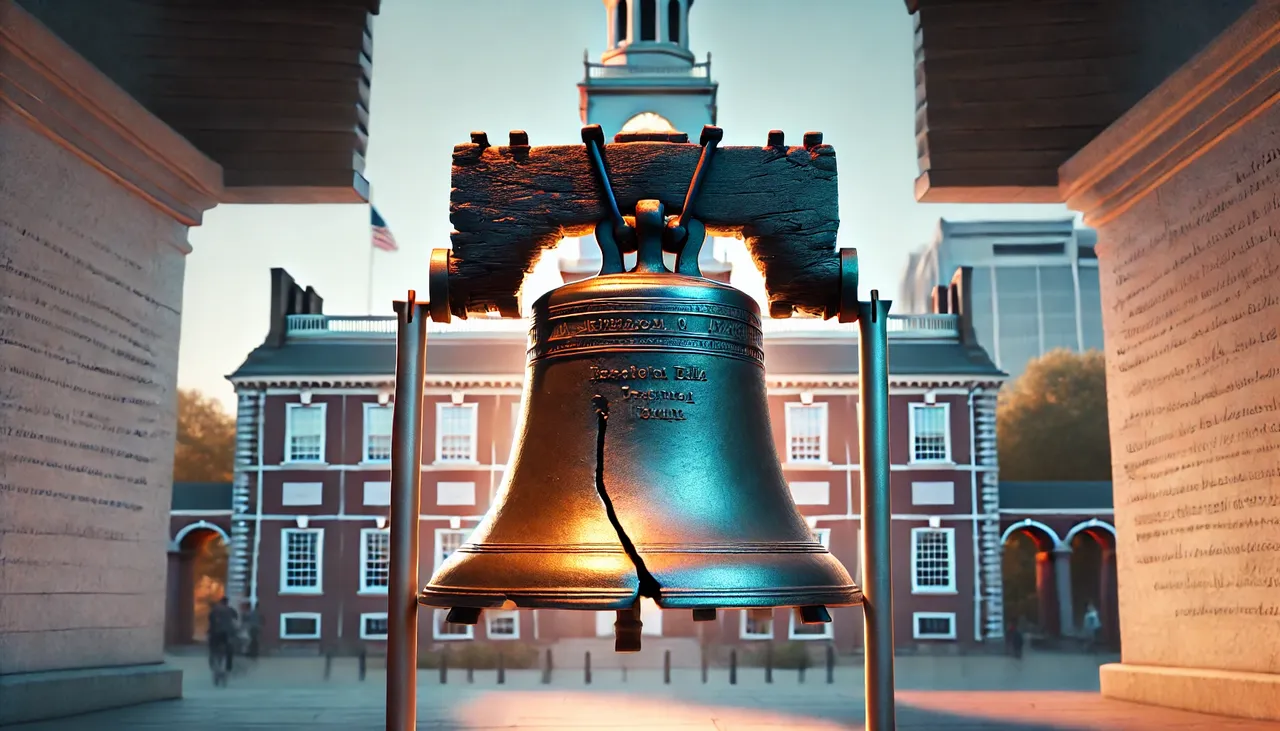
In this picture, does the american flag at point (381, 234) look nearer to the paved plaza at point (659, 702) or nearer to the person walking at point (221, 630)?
the person walking at point (221, 630)

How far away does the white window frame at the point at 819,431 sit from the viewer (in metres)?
11.9

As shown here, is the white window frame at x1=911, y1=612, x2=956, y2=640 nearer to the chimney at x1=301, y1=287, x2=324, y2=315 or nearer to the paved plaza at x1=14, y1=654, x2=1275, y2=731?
the paved plaza at x1=14, y1=654, x2=1275, y2=731

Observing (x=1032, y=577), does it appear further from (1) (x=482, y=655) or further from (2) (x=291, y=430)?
(2) (x=291, y=430)

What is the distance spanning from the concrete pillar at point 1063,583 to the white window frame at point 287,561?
8519mm

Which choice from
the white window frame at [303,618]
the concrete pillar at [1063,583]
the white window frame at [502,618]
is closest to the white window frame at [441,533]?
the white window frame at [502,618]

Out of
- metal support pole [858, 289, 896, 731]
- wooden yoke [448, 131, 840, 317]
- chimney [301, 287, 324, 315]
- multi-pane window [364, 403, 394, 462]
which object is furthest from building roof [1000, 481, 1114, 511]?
wooden yoke [448, 131, 840, 317]

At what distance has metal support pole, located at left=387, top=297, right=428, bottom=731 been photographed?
261cm

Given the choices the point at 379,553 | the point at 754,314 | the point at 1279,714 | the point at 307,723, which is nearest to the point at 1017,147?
the point at 1279,714

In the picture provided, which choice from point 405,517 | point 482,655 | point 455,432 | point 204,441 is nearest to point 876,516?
point 405,517

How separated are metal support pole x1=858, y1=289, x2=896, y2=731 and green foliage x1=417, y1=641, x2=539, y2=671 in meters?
9.72

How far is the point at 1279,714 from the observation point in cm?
518

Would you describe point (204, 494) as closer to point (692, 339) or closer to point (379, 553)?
point (379, 553)

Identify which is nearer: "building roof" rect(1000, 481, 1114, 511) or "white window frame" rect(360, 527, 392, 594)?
"white window frame" rect(360, 527, 392, 594)

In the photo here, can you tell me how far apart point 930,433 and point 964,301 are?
1.65 meters
